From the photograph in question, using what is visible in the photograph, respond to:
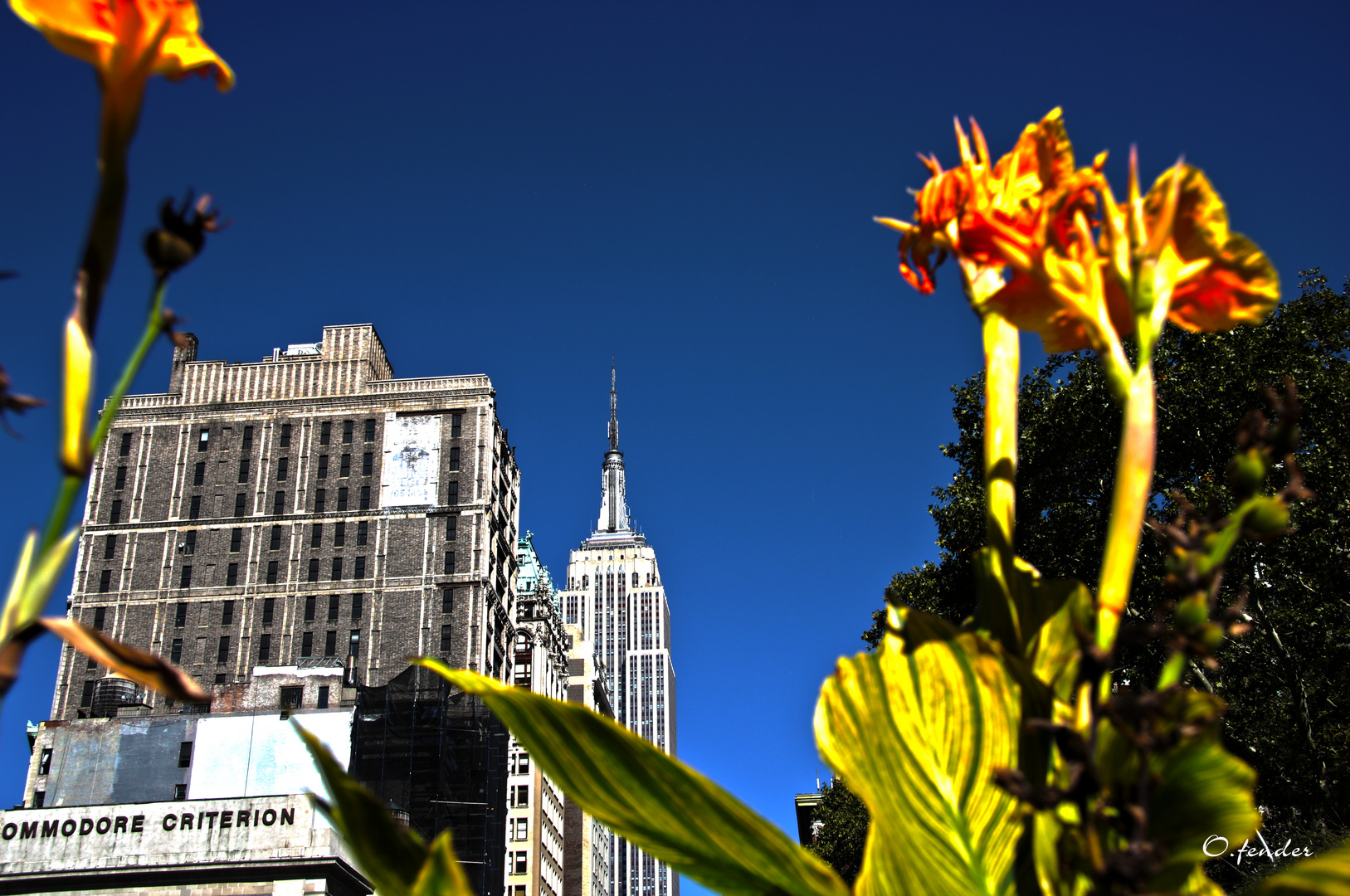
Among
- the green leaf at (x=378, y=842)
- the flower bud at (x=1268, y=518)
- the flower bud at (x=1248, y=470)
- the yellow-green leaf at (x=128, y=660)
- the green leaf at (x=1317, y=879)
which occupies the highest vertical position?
the flower bud at (x=1248, y=470)

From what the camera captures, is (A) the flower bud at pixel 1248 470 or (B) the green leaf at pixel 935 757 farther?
(B) the green leaf at pixel 935 757

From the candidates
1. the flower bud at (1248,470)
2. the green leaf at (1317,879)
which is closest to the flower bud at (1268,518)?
the flower bud at (1248,470)

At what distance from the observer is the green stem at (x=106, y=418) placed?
147 cm

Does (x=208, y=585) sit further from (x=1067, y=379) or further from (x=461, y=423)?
(x=1067, y=379)

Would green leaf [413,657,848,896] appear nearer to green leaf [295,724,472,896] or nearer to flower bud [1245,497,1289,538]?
green leaf [295,724,472,896]

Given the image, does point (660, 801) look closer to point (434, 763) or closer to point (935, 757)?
point (935, 757)

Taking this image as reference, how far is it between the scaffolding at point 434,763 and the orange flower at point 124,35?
47410mm

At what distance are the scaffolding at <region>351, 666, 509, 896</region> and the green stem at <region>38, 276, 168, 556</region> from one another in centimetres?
4750

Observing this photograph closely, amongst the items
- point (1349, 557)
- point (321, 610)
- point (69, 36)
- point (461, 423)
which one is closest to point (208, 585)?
point (321, 610)

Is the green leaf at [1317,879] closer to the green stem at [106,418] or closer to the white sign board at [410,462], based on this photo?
the green stem at [106,418]

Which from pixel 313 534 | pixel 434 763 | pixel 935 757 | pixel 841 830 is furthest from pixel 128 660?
pixel 313 534

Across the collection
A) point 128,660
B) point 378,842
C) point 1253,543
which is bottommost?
point 378,842

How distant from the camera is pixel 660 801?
2.02 m

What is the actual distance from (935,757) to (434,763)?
49.2 m
